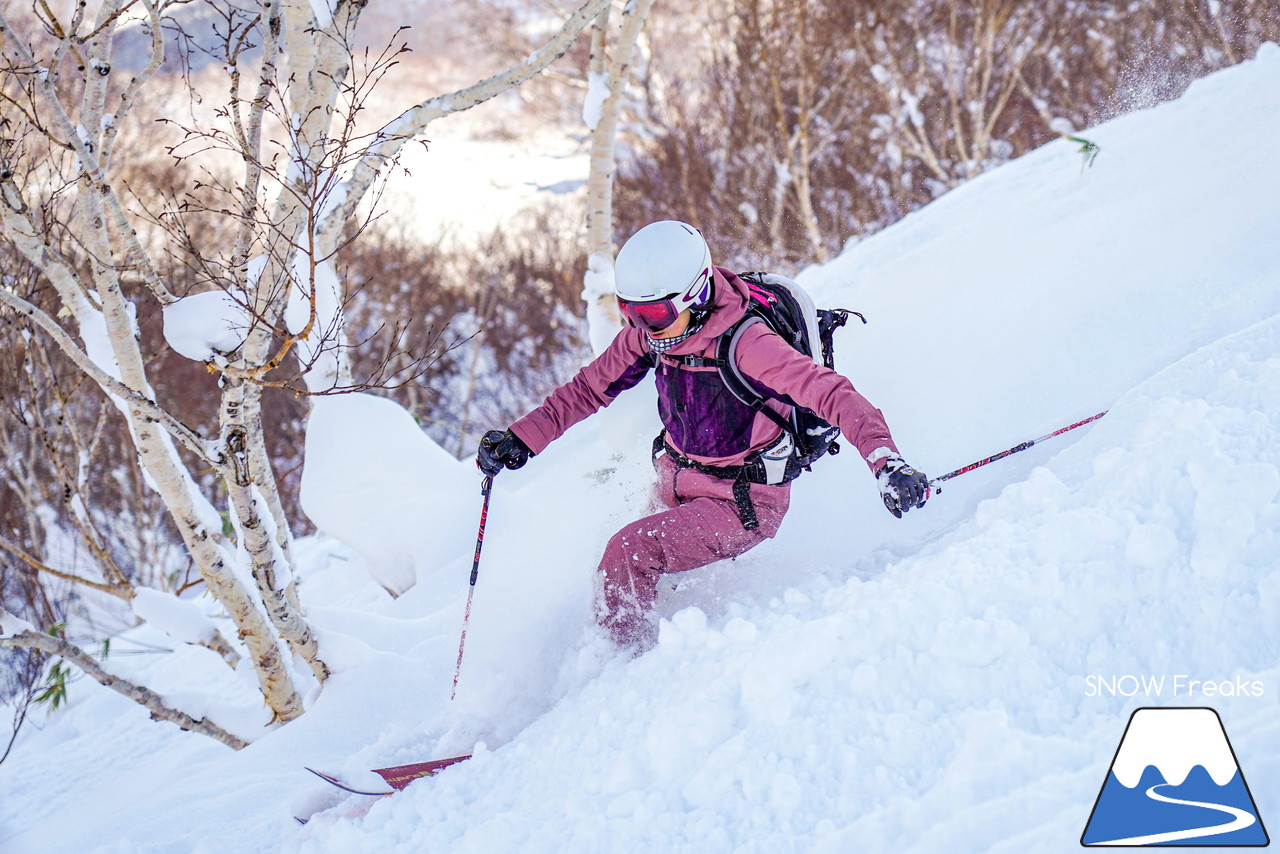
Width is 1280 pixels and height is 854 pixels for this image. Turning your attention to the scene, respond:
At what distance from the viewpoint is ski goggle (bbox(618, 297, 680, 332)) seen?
9.19ft

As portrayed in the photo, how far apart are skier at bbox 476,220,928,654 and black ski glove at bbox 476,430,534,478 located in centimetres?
4

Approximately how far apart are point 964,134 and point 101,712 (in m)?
16.8

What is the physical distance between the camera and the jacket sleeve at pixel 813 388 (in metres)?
2.54

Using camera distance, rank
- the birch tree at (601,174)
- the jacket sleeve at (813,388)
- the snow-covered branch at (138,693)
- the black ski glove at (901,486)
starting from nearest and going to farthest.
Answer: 1. the black ski glove at (901,486)
2. the jacket sleeve at (813,388)
3. the snow-covered branch at (138,693)
4. the birch tree at (601,174)

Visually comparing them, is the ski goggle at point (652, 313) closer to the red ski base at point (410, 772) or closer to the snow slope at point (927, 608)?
the snow slope at point (927, 608)

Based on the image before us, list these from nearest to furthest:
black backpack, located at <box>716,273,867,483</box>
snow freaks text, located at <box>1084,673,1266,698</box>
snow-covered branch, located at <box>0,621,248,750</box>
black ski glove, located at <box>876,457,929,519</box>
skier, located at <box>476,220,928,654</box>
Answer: snow freaks text, located at <box>1084,673,1266,698</box> → black ski glove, located at <box>876,457,929,519</box> → skier, located at <box>476,220,928,654</box> → black backpack, located at <box>716,273,867,483</box> → snow-covered branch, located at <box>0,621,248,750</box>

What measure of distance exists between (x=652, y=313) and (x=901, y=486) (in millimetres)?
1027

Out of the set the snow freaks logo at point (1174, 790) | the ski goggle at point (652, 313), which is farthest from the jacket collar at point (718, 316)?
the snow freaks logo at point (1174, 790)

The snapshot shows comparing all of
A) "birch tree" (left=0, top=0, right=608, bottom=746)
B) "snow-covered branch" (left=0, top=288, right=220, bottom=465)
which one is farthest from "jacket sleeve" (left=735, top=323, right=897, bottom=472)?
"snow-covered branch" (left=0, top=288, right=220, bottom=465)

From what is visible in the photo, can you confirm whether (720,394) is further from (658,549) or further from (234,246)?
(234,246)

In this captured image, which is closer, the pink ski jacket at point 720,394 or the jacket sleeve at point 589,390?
the pink ski jacket at point 720,394

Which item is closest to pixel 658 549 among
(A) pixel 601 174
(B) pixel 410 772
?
(B) pixel 410 772

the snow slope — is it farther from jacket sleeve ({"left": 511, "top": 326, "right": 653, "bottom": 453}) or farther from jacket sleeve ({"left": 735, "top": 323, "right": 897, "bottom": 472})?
jacket sleeve ({"left": 511, "top": 326, "right": 653, "bottom": 453})

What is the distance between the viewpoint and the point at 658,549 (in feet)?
9.61
